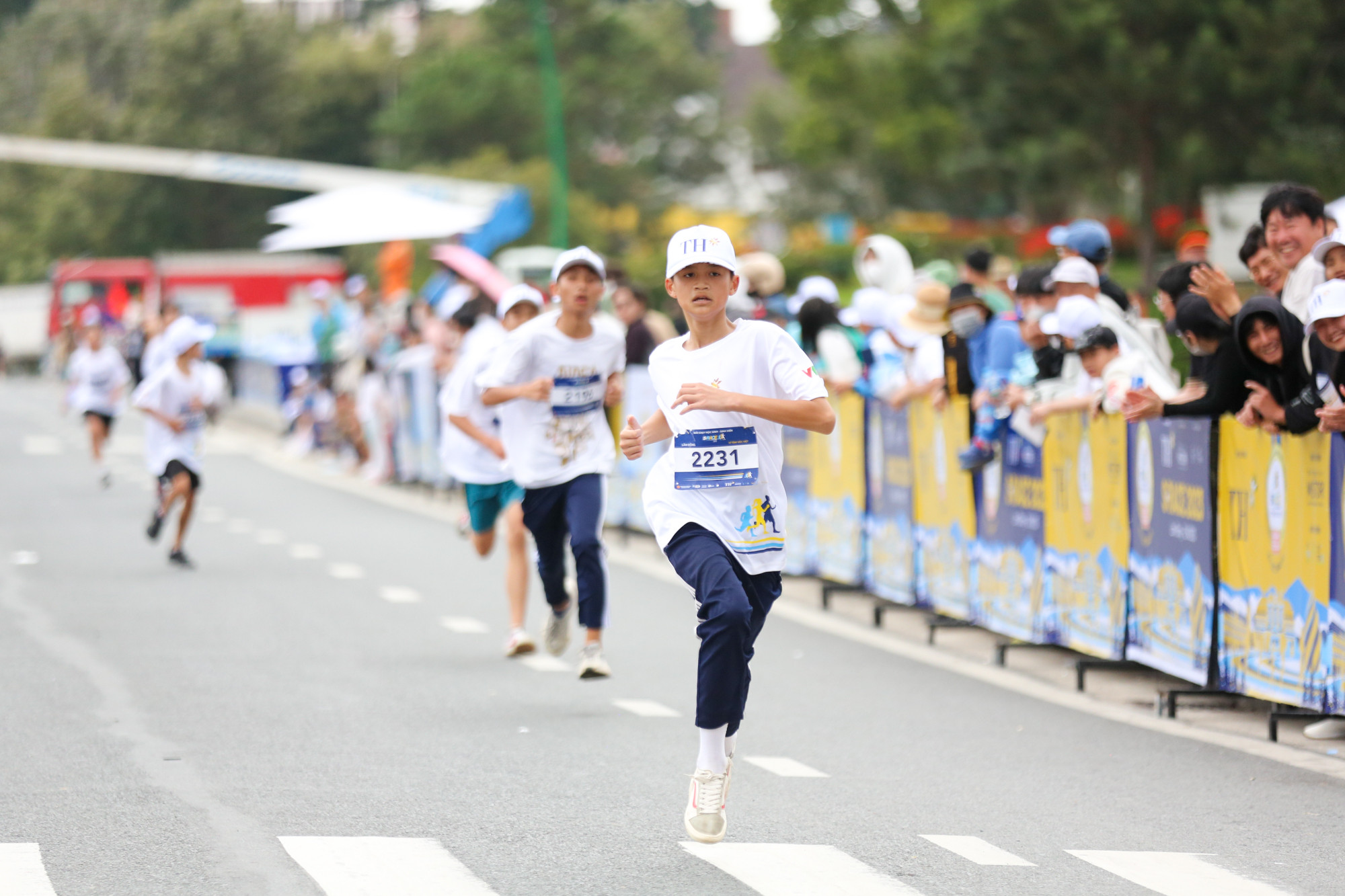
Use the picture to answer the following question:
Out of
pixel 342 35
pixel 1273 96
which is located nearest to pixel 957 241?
pixel 1273 96

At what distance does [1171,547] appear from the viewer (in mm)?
9688

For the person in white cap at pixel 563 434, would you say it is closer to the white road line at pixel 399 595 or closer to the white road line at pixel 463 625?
the white road line at pixel 463 625

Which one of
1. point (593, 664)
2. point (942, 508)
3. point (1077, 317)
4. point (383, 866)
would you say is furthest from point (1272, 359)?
point (383, 866)

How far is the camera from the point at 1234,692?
364 inches

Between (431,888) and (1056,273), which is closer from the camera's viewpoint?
(431,888)

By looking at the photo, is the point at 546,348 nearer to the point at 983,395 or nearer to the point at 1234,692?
the point at 983,395

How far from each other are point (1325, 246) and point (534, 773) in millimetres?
3987

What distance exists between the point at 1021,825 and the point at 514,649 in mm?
4434

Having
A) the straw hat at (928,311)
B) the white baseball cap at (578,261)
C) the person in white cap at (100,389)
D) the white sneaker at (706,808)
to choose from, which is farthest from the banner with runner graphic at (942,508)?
the person in white cap at (100,389)

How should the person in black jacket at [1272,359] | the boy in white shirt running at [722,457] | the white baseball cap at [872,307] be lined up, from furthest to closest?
1. the white baseball cap at [872,307]
2. the person in black jacket at [1272,359]
3. the boy in white shirt running at [722,457]

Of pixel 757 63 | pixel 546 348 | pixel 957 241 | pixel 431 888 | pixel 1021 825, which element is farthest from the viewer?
pixel 757 63

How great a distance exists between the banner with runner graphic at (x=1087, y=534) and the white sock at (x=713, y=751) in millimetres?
4111

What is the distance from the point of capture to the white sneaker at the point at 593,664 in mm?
9898

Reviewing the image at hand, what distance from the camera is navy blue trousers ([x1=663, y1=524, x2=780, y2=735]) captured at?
6.55 m
